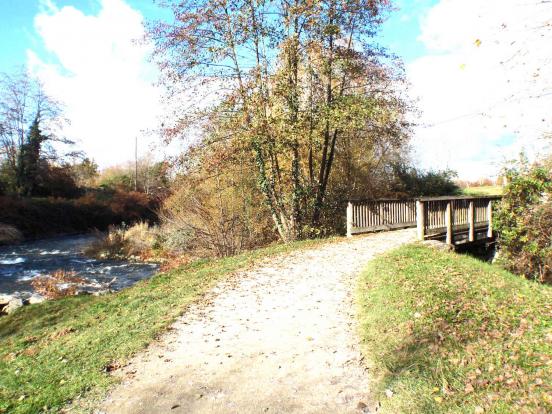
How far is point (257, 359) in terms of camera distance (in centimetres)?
486

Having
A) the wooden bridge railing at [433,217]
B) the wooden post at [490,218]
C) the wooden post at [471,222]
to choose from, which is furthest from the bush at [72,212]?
the wooden post at [490,218]

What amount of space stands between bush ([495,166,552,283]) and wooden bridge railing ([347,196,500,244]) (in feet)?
3.79

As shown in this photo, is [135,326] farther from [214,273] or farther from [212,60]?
[212,60]

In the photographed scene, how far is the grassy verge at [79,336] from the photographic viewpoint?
14.5 feet

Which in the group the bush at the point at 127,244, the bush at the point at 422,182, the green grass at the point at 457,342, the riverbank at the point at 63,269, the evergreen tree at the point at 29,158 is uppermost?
the evergreen tree at the point at 29,158

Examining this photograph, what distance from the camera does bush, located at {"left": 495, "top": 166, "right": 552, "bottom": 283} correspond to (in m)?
11.0

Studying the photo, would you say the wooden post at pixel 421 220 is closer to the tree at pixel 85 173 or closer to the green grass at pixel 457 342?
the green grass at pixel 457 342

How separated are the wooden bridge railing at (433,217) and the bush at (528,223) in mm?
1155

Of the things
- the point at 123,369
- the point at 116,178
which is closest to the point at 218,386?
the point at 123,369

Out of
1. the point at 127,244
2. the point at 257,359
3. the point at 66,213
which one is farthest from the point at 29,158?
the point at 257,359

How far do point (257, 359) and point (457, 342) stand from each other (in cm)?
237

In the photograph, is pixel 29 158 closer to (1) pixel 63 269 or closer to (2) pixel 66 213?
(2) pixel 66 213

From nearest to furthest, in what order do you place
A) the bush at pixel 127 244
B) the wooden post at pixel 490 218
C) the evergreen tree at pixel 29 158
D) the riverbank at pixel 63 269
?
the riverbank at pixel 63 269 < the wooden post at pixel 490 218 < the bush at pixel 127 244 < the evergreen tree at pixel 29 158

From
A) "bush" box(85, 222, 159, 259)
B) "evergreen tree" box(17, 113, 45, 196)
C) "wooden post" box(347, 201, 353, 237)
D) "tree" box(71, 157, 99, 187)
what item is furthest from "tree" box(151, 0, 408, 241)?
"tree" box(71, 157, 99, 187)
